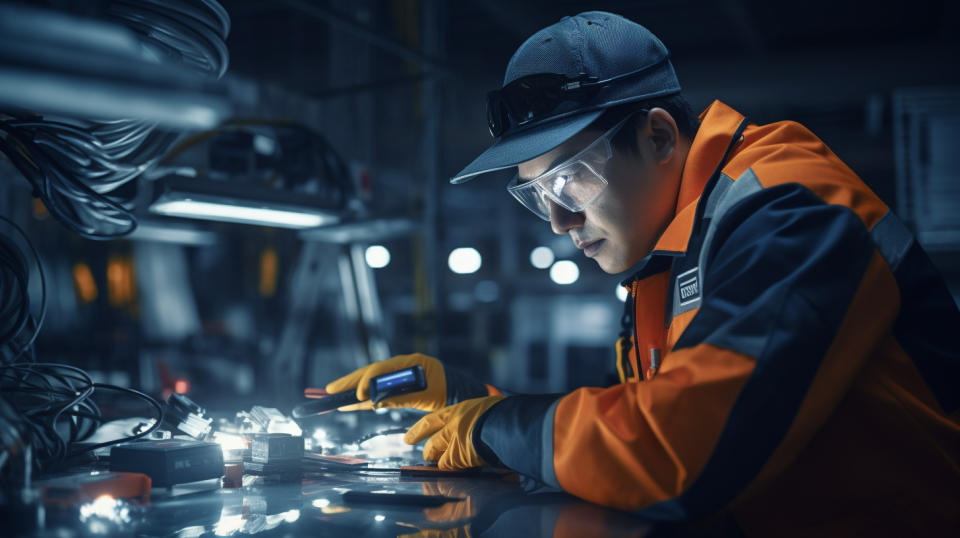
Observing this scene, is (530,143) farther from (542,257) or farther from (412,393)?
(542,257)

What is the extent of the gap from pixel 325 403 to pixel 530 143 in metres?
0.71

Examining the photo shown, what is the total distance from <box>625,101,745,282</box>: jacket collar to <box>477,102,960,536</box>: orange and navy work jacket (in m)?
0.01

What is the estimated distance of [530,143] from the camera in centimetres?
128

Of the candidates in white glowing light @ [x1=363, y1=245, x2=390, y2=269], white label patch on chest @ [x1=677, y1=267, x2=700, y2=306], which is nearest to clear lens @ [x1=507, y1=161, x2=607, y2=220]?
white label patch on chest @ [x1=677, y1=267, x2=700, y2=306]

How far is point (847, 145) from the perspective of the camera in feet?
23.5

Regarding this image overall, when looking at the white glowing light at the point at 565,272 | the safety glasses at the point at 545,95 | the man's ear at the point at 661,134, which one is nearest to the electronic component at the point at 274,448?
the safety glasses at the point at 545,95

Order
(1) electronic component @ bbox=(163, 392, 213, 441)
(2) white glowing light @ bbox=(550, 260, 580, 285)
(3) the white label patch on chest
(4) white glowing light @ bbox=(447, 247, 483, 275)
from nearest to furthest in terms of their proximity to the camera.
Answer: (3) the white label patch on chest, (1) electronic component @ bbox=(163, 392, 213, 441), (2) white glowing light @ bbox=(550, 260, 580, 285), (4) white glowing light @ bbox=(447, 247, 483, 275)

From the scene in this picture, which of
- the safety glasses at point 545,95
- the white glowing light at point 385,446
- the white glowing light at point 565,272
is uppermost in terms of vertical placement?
the safety glasses at point 545,95

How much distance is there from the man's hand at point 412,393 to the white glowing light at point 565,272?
7719 mm

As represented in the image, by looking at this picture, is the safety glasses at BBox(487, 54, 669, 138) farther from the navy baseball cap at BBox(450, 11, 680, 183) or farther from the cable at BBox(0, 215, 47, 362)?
the cable at BBox(0, 215, 47, 362)

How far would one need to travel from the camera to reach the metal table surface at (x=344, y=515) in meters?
0.91

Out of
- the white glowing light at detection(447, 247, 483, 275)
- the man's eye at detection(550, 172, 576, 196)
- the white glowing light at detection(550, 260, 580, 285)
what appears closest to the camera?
the man's eye at detection(550, 172, 576, 196)

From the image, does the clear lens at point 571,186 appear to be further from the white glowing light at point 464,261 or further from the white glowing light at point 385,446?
the white glowing light at point 464,261

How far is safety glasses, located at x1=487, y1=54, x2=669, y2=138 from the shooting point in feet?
4.25
